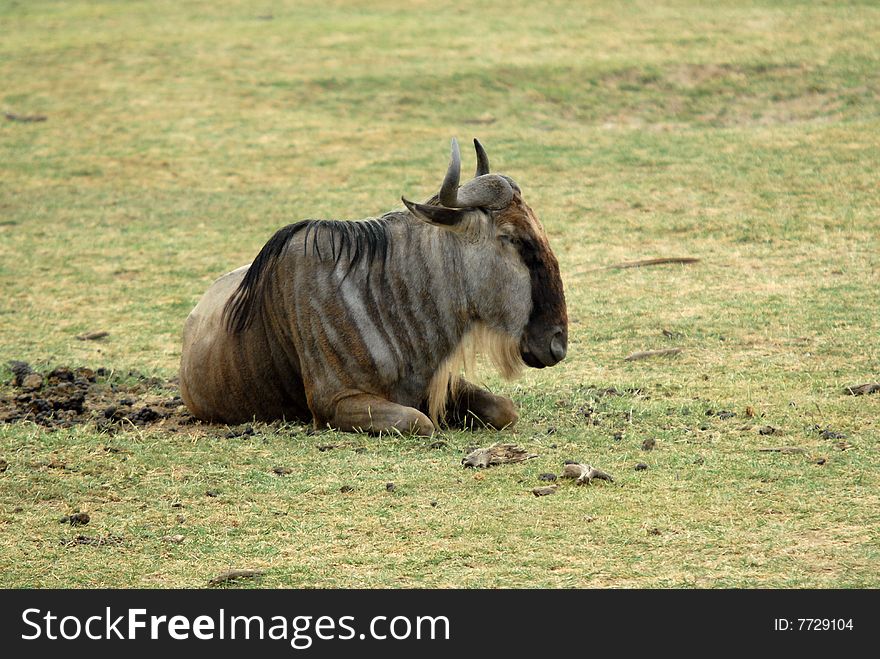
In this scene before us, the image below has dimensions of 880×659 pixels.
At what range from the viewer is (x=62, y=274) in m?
13.1

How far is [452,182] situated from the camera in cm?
714

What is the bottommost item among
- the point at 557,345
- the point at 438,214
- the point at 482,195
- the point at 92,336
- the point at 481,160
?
the point at 92,336

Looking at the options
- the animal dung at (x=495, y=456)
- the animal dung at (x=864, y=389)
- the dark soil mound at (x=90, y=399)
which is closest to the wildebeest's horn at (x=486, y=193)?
the animal dung at (x=495, y=456)

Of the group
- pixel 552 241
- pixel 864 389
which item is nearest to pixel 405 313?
pixel 864 389

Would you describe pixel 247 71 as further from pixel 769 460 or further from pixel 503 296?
pixel 769 460

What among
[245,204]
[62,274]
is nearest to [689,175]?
[245,204]

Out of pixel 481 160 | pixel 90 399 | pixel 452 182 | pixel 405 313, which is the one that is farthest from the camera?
pixel 90 399

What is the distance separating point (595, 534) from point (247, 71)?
16.9 metres

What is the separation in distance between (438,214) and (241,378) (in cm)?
152

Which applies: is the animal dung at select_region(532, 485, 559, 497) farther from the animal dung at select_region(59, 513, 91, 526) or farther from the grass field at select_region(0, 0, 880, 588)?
the animal dung at select_region(59, 513, 91, 526)

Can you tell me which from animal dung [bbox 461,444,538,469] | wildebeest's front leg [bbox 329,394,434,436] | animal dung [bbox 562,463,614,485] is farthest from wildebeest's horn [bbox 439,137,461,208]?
animal dung [bbox 562,463,614,485]

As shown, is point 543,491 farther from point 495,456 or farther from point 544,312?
point 544,312

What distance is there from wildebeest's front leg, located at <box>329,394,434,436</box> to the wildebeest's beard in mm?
703

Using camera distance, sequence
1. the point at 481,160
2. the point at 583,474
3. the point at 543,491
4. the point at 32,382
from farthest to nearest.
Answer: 1. the point at 32,382
2. the point at 481,160
3. the point at 583,474
4. the point at 543,491
